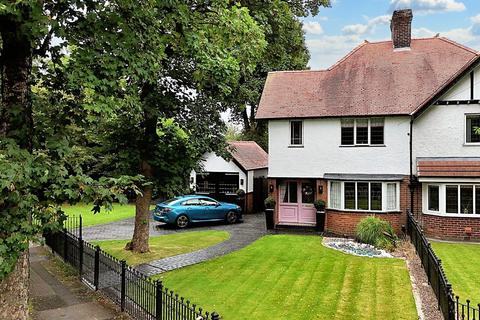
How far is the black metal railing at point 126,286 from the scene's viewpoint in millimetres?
8477

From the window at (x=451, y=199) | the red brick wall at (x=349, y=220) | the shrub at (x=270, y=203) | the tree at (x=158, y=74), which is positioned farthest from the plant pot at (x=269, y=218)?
the window at (x=451, y=199)

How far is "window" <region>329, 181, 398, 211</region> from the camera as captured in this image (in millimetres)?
20141

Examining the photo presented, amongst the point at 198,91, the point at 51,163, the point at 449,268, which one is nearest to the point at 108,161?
the point at 198,91

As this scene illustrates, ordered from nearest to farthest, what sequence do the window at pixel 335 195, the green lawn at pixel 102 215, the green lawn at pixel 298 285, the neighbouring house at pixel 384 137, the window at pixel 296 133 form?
the green lawn at pixel 298 285 → the neighbouring house at pixel 384 137 → the window at pixel 335 195 → the window at pixel 296 133 → the green lawn at pixel 102 215

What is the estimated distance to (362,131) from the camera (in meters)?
20.8

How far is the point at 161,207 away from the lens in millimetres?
23344

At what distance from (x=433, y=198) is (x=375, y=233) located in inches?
144

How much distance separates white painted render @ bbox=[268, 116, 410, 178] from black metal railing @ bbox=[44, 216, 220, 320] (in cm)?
1099

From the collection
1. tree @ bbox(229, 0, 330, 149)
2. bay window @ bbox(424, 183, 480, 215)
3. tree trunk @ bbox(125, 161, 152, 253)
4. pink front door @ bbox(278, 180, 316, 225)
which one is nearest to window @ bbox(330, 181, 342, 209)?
pink front door @ bbox(278, 180, 316, 225)

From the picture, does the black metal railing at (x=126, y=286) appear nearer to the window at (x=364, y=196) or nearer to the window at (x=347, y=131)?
the window at (x=364, y=196)

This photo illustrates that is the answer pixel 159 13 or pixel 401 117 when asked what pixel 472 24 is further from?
pixel 159 13

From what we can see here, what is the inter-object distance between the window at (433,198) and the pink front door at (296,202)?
5.47 m

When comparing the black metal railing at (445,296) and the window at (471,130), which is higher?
the window at (471,130)

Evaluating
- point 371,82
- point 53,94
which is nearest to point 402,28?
point 371,82
